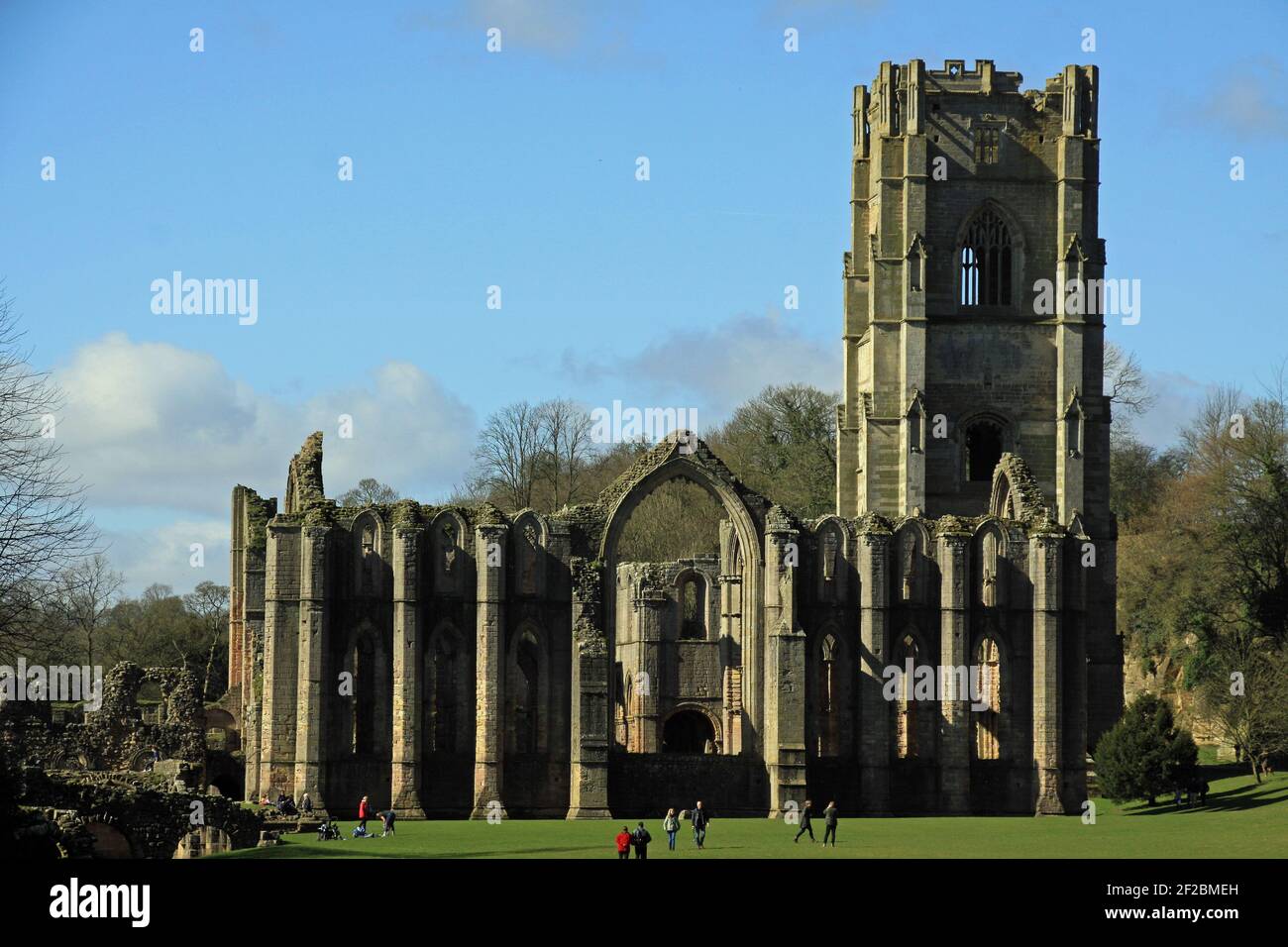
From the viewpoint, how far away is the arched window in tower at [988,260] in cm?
7831

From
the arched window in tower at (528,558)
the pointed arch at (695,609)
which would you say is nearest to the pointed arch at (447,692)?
the arched window in tower at (528,558)

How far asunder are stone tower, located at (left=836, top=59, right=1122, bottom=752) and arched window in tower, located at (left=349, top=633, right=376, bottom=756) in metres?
22.5

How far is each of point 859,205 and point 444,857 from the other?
4150 cm

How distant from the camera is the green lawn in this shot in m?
45.9

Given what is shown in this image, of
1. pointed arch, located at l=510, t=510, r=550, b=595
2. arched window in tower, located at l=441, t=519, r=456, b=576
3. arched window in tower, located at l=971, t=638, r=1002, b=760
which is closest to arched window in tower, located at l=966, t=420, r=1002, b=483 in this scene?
arched window in tower, located at l=971, t=638, r=1002, b=760

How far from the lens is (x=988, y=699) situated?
63.3 m

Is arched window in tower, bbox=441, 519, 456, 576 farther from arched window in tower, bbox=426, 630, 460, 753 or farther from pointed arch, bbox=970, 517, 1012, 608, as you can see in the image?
pointed arch, bbox=970, 517, 1012, 608

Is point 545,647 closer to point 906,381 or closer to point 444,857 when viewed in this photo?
point 444,857

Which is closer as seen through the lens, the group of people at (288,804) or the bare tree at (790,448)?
the group of people at (288,804)

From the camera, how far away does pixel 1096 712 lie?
7438 centimetres

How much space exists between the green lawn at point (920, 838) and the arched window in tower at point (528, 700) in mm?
2832

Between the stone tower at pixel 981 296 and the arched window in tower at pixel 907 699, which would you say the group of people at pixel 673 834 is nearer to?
the arched window in tower at pixel 907 699

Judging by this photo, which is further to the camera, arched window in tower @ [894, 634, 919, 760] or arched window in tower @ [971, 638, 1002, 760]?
arched window in tower @ [971, 638, 1002, 760]

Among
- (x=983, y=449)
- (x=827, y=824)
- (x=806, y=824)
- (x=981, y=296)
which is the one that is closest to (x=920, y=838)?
(x=806, y=824)
